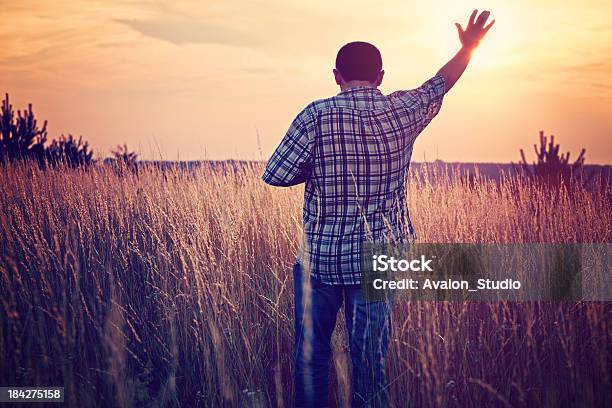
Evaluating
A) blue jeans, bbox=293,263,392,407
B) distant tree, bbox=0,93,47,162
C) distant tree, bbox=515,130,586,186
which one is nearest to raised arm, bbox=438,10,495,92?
blue jeans, bbox=293,263,392,407

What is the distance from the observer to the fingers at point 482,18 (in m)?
2.55

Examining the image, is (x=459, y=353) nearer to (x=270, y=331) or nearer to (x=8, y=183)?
(x=270, y=331)

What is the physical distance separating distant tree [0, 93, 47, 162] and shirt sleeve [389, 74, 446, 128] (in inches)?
474

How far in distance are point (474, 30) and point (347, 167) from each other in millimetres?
974

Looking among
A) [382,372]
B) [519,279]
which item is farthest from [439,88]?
[519,279]

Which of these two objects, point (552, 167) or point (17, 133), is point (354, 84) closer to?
point (552, 167)

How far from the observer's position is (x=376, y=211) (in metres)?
2.27

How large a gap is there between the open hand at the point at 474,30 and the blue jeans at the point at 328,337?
1255mm

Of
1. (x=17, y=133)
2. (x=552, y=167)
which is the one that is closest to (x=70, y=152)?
(x=17, y=133)

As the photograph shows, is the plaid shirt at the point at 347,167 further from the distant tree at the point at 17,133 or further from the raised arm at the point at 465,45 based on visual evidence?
the distant tree at the point at 17,133

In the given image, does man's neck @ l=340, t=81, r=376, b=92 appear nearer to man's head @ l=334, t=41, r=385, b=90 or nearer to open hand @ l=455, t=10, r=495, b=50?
man's head @ l=334, t=41, r=385, b=90

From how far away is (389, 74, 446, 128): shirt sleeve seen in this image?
230 cm

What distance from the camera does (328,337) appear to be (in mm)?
2396

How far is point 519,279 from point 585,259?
942 millimetres
